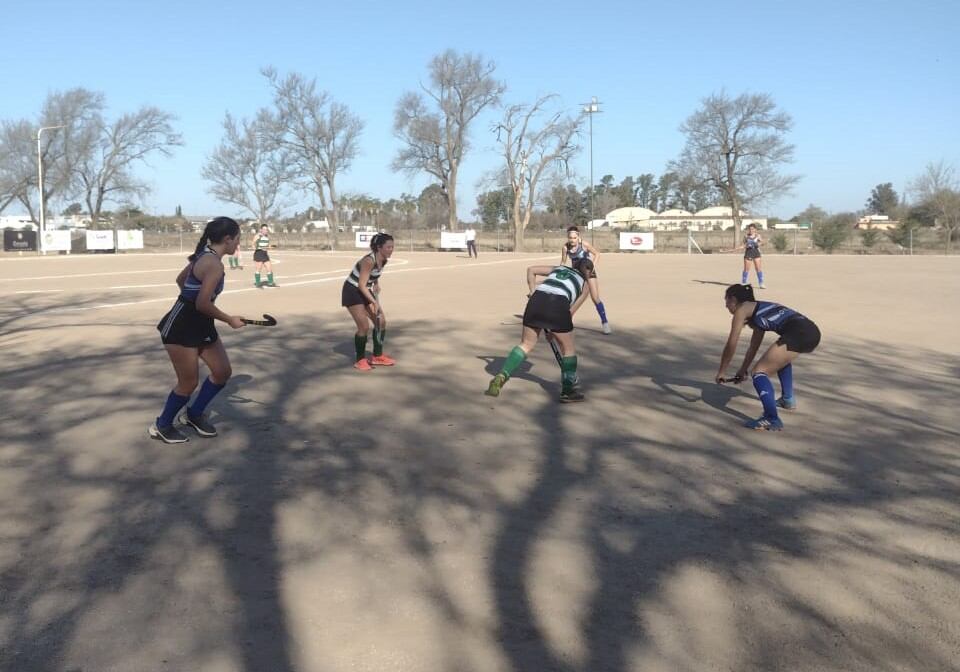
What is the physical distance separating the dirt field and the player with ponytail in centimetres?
44

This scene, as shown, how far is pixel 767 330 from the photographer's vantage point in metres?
6.57

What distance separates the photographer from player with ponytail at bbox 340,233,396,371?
8680mm

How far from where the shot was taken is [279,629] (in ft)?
10.6

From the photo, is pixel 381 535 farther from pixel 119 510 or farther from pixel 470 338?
pixel 470 338

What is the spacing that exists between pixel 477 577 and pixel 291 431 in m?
3.06

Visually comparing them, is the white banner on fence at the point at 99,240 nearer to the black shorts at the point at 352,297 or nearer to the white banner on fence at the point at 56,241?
the white banner on fence at the point at 56,241

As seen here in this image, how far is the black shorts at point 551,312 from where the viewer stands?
7.16 metres

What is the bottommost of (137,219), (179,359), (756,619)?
(756,619)

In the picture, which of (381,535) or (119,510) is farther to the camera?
(119,510)

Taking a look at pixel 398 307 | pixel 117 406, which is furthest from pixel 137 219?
pixel 117 406

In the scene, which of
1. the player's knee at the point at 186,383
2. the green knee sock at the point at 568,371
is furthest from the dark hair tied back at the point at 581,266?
the player's knee at the point at 186,383

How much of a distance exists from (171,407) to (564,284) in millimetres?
3486

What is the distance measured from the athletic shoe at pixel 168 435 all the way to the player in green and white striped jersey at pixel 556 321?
2.79m

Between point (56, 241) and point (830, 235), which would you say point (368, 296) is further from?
point (830, 235)
